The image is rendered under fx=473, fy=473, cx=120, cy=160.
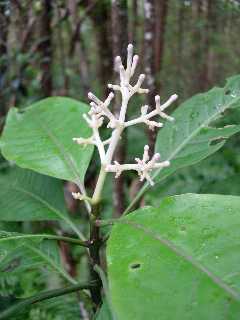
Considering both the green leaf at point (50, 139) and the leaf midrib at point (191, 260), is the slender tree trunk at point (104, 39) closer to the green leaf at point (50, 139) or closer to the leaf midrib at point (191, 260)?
the green leaf at point (50, 139)

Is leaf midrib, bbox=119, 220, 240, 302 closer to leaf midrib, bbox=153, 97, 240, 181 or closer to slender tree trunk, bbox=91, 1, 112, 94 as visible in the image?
leaf midrib, bbox=153, 97, 240, 181

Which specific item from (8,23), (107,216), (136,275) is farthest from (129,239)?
(107,216)

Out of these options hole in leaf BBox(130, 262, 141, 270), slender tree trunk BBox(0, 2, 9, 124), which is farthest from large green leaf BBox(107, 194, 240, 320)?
slender tree trunk BBox(0, 2, 9, 124)

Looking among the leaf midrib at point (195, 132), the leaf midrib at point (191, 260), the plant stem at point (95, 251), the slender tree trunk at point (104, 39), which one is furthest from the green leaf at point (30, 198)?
the slender tree trunk at point (104, 39)

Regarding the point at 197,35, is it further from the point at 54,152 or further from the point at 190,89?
the point at 54,152

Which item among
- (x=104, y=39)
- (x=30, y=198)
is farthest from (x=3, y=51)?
(x=30, y=198)
